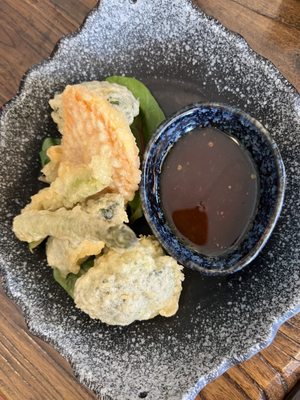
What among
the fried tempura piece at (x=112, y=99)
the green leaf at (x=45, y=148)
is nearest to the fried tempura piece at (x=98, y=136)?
the fried tempura piece at (x=112, y=99)

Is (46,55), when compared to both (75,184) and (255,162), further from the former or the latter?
(255,162)

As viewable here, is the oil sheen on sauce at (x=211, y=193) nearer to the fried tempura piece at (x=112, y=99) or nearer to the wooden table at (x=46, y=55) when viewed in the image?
the fried tempura piece at (x=112, y=99)

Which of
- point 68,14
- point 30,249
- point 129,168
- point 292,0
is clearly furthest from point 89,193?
point 292,0

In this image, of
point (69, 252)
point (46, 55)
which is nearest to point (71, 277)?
point (69, 252)

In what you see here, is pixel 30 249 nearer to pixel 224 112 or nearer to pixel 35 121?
pixel 35 121

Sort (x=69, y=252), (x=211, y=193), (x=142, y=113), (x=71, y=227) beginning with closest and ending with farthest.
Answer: (x=71, y=227)
(x=69, y=252)
(x=211, y=193)
(x=142, y=113)
